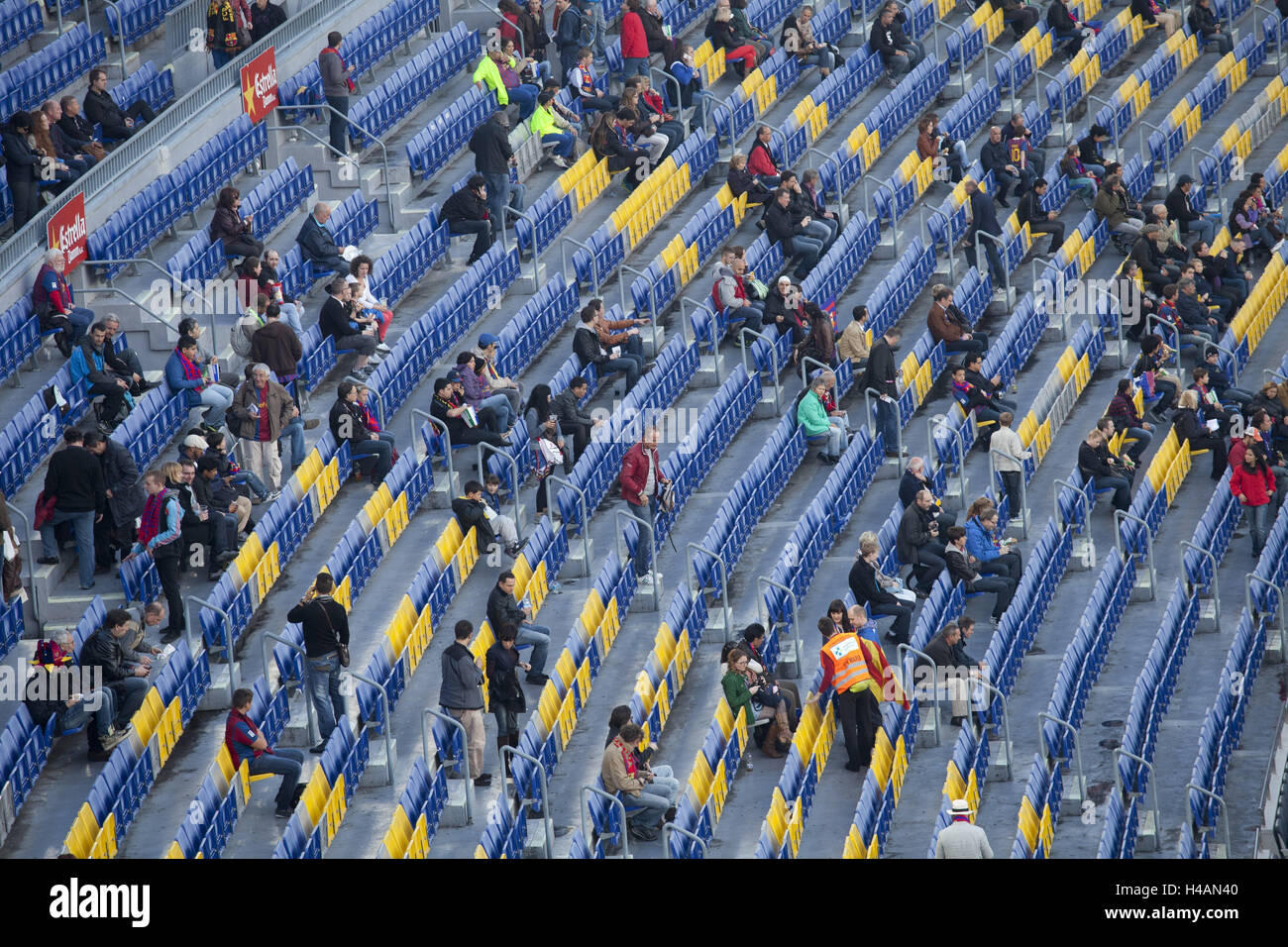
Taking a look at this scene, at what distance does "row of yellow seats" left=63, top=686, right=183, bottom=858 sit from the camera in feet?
43.4

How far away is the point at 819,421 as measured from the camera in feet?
66.0

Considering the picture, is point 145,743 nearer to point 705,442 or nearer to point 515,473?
point 515,473

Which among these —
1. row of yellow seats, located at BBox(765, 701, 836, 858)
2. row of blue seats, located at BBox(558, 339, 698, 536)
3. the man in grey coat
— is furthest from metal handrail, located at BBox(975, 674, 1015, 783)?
the man in grey coat

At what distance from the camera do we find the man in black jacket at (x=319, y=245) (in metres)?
20.6

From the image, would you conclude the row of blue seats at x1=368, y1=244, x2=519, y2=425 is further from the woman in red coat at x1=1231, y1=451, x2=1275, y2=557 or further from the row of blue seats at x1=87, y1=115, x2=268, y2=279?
the woman in red coat at x1=1231, y1=451, x2=1275, y2=557

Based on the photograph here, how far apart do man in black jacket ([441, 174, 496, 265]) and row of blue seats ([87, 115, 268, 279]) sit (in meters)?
2.36

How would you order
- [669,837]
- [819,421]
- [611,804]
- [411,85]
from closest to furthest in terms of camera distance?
[669,837], [611,804], [819,421], [411,85]

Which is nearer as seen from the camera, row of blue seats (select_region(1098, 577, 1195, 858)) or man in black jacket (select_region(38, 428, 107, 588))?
row of blue seats (select_region(1098, 577, 1195, 858))

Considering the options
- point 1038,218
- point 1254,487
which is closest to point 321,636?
point 1254,487

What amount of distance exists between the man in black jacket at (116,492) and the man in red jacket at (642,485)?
13.9ft

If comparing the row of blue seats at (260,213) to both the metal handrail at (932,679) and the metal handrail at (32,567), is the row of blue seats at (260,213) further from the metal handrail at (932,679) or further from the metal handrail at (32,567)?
the metal handrail at (932,679)

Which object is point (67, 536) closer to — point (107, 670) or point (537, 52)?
point (107, 670)

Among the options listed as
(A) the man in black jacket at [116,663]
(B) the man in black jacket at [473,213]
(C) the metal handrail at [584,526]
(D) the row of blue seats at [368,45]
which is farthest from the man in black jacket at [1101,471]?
(D) the row of blue seats at [368,45]

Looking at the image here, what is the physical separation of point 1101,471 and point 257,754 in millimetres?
9122
